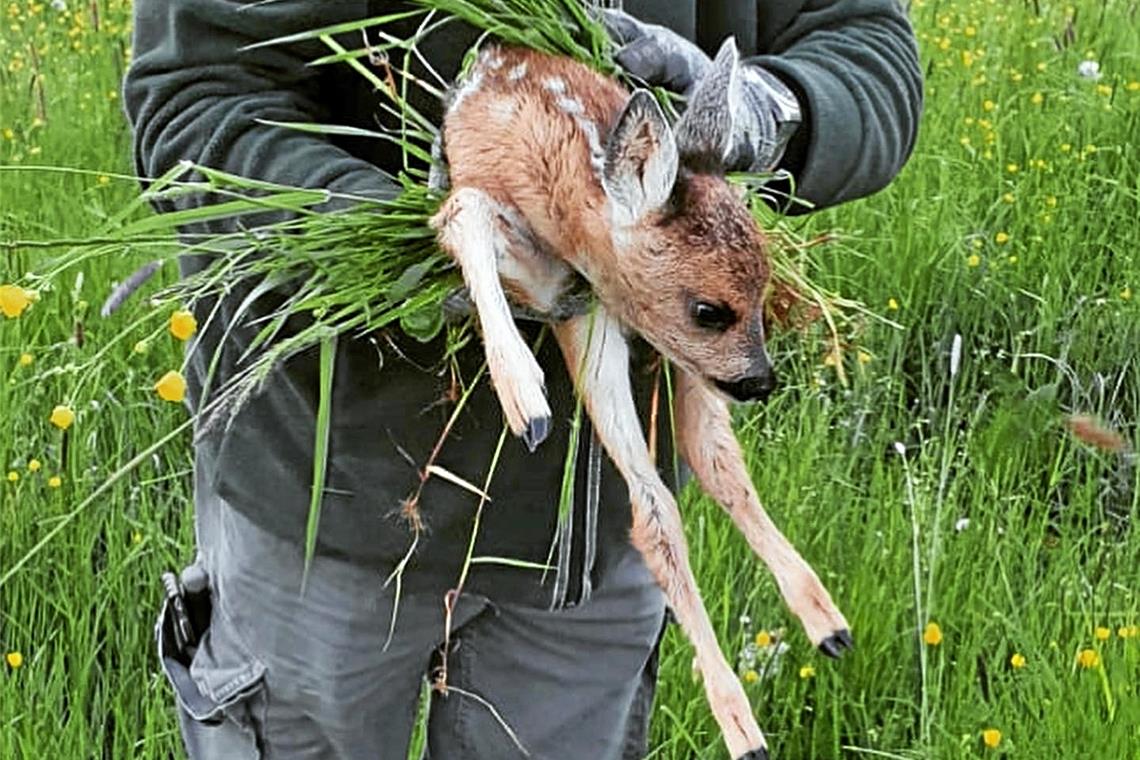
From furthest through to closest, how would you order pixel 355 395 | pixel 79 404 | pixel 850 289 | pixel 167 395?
pixel 850 289 → pixel 79 404 → pixel 355 395 → pixel 167 395

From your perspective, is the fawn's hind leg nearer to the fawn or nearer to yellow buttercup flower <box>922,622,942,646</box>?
the fawn

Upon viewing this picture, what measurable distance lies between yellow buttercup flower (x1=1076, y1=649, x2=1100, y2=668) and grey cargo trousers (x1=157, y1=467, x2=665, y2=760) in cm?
47

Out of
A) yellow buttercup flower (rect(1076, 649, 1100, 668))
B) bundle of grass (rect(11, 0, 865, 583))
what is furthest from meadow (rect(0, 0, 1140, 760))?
bundle of grass (rect(11, 0, 865, 583))

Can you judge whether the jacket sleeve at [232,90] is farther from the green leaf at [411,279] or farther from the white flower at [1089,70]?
the white flower at [1089,70]

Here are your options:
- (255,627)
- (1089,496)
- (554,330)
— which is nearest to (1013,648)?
(1089,496)

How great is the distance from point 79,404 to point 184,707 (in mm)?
663

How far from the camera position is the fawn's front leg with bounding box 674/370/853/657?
1048 mm

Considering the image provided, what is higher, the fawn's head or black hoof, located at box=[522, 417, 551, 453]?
the fawn's head

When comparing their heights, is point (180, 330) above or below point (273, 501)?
above

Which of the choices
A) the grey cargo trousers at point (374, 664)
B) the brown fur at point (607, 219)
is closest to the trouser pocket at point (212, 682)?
the grey cargo trousers at point (374, 664)

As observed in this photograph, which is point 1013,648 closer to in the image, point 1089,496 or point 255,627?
point 1089,496

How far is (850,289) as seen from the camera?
262cm

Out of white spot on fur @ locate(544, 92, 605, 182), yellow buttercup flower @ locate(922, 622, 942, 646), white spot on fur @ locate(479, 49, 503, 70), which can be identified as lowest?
yellow buttercup flower @ locate(922, 622, 942, 646)

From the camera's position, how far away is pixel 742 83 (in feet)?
4.18
